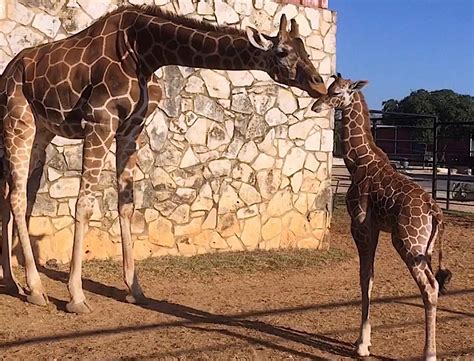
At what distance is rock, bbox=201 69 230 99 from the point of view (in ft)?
26.4

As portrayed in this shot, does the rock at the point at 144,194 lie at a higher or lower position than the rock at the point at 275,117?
lower

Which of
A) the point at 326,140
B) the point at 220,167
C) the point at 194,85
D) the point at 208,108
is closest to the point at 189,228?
the point at 220,167

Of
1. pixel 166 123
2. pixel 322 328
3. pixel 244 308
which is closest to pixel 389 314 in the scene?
pixel 322 328

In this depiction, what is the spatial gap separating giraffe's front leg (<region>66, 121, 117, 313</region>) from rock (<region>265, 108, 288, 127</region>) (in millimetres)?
3258

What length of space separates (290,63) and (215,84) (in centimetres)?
343

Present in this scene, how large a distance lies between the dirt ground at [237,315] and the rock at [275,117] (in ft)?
5.62

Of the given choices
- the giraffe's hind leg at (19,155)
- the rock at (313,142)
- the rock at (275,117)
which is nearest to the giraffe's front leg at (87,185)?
the giraffe's hind leg at (19,155)

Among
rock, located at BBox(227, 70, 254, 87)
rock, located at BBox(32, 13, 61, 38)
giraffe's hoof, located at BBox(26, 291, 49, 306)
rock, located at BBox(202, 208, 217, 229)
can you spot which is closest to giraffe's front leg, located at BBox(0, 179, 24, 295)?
giraffe's hoof, located at BBox(26, 291, 49, 306)

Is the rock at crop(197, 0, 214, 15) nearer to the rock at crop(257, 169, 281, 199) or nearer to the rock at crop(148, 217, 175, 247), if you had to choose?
the rock at crop(257, 169, 281, 199)

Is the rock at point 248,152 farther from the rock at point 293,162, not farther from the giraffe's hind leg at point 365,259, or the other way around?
the giraffe's hind leg at point 365,259

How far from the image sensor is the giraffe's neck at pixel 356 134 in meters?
4.96

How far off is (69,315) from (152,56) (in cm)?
233

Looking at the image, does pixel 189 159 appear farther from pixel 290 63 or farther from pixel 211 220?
pixel 290 63

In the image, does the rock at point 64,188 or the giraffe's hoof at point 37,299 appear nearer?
the giraffe's hoof at point 37,299
